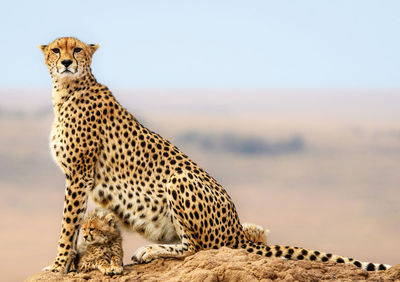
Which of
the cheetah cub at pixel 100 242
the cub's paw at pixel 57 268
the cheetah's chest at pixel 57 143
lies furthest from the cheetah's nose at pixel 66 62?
the cub's paw at pixel 57 268

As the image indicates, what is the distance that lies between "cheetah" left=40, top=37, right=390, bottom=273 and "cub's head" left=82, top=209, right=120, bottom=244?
0.11 meters

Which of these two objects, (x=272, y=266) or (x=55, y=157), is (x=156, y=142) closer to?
(x=55, y=157)

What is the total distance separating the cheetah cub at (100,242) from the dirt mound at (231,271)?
5.1 inches

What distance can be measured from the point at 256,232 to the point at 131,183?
1.49 meters

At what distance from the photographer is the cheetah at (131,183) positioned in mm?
6633

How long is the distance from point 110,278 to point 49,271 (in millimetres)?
662

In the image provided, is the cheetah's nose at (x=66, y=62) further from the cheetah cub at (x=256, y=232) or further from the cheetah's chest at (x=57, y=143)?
the cheetah cub at (x=256, y=232)

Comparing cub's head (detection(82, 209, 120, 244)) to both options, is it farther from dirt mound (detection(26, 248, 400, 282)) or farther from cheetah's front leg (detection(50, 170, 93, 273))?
dirt mound (detection(26, 248, 400, 282))

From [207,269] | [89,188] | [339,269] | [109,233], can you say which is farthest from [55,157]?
[339,269]

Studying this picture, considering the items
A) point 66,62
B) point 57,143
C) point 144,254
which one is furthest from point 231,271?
point 66,62

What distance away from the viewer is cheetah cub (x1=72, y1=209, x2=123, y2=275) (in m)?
6.54

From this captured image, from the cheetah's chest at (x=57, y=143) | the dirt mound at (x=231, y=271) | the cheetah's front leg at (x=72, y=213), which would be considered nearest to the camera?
the dirt mound at (x=231, y=271)

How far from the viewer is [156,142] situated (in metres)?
7.02

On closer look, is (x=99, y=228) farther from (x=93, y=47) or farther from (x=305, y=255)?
(x=305, y=255)
